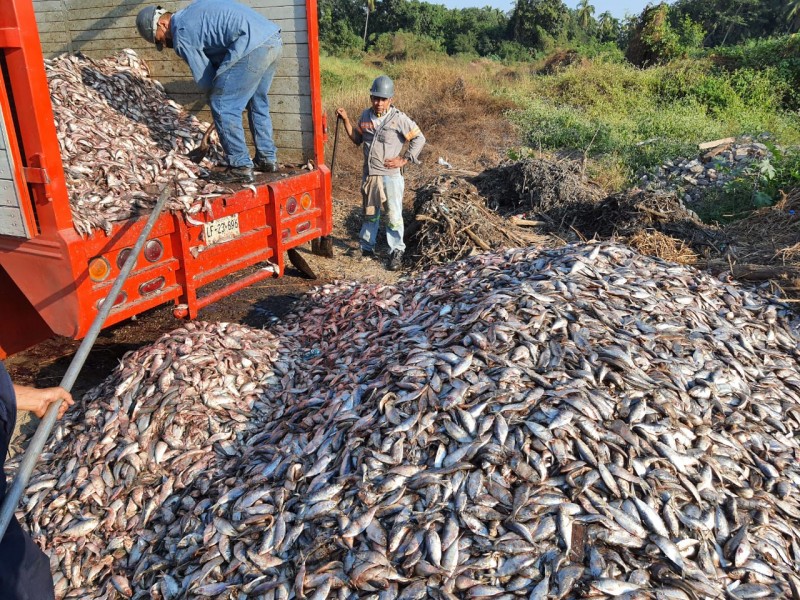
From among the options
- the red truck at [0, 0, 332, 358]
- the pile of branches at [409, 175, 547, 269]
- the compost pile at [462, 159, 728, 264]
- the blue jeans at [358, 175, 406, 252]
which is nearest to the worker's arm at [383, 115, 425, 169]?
the blue jeans at [358, 175, 406, 252]

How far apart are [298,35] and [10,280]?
338 centimetres

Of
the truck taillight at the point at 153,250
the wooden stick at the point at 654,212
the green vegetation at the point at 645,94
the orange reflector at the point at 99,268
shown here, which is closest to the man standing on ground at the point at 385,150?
the wooden stick at the point at 654,212

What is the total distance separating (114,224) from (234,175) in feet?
5.38

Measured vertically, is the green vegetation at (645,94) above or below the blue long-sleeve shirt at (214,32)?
below

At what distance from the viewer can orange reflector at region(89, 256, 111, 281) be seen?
12.7ft

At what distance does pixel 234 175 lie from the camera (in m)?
5.51

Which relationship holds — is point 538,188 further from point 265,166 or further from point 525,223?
point 265,166

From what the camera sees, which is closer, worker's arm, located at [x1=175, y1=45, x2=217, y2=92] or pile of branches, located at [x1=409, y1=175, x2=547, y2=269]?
worker's arm, located at [x1=175, y1=45, x2=217, y2=92]

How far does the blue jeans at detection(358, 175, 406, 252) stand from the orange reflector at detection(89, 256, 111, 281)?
4185 mm

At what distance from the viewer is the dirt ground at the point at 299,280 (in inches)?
198

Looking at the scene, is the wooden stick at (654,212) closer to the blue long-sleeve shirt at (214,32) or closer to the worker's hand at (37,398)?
the blue long-sleeve shirt at (214,32)

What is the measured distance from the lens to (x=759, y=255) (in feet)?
23.1

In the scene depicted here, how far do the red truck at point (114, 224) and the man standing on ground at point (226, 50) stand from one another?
35cm

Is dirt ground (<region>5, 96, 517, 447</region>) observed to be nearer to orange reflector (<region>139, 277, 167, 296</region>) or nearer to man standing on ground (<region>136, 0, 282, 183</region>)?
orange reflector (<region>139, 277, 167, 296</region>)
